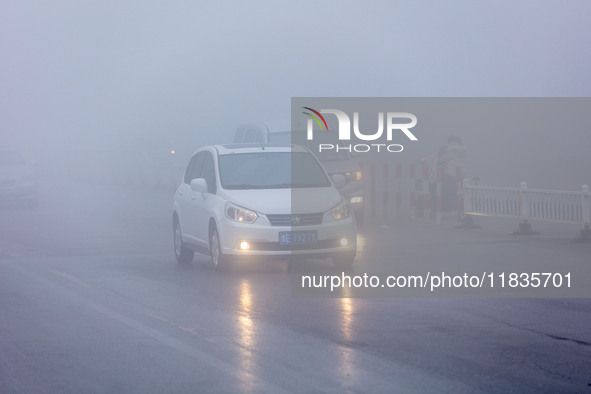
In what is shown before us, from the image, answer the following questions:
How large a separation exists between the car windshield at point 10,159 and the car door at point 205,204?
17.2 m

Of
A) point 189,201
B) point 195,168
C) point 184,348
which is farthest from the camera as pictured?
point 195,168

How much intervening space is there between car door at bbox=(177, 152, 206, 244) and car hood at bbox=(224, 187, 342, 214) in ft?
3.72

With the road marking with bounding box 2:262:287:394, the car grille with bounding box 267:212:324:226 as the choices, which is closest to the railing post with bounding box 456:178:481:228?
the car grille with bounding box 267:212:324:226

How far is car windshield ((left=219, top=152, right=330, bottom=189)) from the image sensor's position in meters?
13.9

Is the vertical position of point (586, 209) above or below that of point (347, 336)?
above

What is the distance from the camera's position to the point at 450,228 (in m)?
19.6

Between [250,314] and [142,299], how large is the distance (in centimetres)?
170

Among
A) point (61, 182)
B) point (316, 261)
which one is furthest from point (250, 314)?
point (61, 182)

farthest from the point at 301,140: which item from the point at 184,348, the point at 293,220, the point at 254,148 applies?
the point at 184,348

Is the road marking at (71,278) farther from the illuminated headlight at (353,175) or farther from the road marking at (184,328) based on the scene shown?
the illuminated headlight at (353,175)

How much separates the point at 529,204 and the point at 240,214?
7.02m

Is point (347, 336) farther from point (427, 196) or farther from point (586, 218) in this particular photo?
point (427, 196)

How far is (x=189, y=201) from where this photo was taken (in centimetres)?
1456

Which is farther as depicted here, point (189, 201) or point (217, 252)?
point (189, 201)
